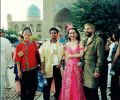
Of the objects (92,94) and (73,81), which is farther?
(73,81)

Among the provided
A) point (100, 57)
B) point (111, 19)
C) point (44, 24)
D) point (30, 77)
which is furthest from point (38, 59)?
point (44, 24)

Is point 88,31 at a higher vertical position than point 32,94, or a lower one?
higher

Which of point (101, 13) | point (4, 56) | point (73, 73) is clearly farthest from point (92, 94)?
point (101, 13)

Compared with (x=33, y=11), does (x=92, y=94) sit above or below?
below

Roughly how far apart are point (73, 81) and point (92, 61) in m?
0.53

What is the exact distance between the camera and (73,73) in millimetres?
6129

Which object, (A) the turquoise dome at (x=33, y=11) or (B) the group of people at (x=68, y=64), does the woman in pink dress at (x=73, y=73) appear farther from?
(A) the turquoise dome at (x=33, y=11)

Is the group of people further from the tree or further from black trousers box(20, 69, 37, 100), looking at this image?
the tree

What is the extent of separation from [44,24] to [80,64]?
4095 cm

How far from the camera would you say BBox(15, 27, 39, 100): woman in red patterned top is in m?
6.47

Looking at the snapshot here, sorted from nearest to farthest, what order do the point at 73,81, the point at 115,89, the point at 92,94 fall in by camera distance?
1. the point at 92,94
2. the point at 115,89
3. the point at 73,81

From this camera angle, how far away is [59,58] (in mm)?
6703

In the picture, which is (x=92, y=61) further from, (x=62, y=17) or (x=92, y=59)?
(x=62, y=17)

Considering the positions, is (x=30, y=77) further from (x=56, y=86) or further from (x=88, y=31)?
(x=88, y=31)
